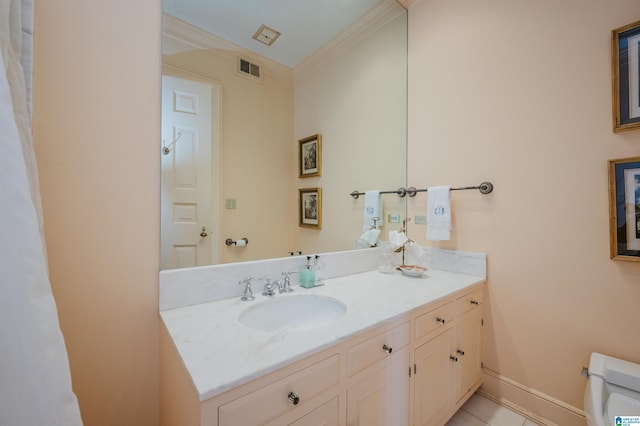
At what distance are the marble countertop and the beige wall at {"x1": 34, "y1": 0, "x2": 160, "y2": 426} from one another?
0.21 m

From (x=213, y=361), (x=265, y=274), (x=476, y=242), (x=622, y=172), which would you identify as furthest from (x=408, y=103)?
(x=213, y=361)

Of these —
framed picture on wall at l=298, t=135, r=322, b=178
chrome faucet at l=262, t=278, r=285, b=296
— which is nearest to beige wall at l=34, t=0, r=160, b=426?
chrome faucet at l=262, t=278, r=285, b=296

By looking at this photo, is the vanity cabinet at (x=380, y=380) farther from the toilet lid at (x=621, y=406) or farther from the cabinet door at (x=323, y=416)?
the toilet lid at (x=621, y=406)

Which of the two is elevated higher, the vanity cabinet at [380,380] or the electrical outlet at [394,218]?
the electrical outlet at [394,218]

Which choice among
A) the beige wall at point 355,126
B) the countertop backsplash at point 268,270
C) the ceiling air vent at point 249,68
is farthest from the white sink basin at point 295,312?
the ceiling air vent at point 249,68

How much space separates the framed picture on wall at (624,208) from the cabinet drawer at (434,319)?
2.41 feet

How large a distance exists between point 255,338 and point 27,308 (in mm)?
566

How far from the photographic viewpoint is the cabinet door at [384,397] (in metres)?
0.88

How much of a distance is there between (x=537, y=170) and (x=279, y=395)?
1.61m

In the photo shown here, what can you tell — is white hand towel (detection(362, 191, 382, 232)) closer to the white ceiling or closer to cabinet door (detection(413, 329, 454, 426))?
cabinet door (detection(413, 329, 454, 426))

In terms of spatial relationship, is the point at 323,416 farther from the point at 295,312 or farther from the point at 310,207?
the point at 310,207

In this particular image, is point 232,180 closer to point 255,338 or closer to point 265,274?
point 265,274

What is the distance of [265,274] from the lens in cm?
127

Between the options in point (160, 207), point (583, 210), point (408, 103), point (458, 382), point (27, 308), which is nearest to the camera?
point (27, 308)
